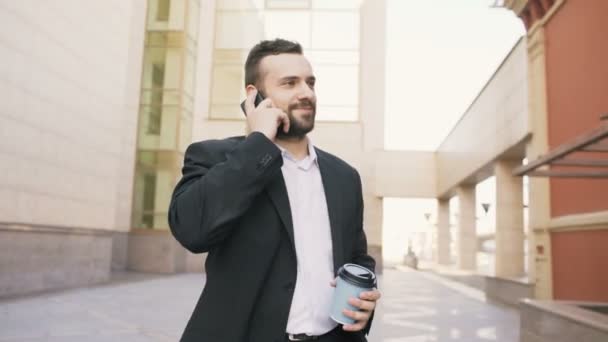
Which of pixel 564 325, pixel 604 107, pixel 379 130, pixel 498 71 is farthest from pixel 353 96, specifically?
pixel 564 325

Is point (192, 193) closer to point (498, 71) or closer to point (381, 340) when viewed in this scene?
point (381, 340)

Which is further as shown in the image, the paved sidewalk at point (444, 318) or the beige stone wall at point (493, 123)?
the beige stone wall at point (493, 123)

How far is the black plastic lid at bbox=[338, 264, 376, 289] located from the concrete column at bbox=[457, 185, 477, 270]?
2161 cm

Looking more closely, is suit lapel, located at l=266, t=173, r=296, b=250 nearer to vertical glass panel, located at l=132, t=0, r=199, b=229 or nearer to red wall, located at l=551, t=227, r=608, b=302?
red wall, located at l=551, t=227, r=608, b=302

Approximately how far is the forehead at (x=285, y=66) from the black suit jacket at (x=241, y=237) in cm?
34

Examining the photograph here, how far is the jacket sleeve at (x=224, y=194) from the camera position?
1.58 meters

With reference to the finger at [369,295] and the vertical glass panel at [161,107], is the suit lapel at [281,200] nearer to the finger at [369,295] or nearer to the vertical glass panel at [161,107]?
the finger at [369,295]

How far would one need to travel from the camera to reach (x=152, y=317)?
7406 mm

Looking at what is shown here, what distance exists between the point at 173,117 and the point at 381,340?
13409 millimetres

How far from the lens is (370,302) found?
1.63 meters

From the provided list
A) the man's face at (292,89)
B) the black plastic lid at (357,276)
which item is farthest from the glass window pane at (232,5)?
the black plastic lid at (357,276)

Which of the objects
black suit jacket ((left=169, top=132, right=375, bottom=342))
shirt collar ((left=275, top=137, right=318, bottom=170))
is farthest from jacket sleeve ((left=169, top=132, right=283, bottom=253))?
shirt collar ((left=275, top=137, right=318, bottom=170))

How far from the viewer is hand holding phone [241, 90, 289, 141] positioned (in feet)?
5.63


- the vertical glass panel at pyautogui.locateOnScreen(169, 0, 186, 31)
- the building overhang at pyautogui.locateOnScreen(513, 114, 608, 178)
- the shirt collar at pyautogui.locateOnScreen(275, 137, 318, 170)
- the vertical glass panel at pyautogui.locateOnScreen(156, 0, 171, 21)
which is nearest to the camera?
the shirt collar at pyautogui.locateOnScreen(275, 137, 318, 170)
